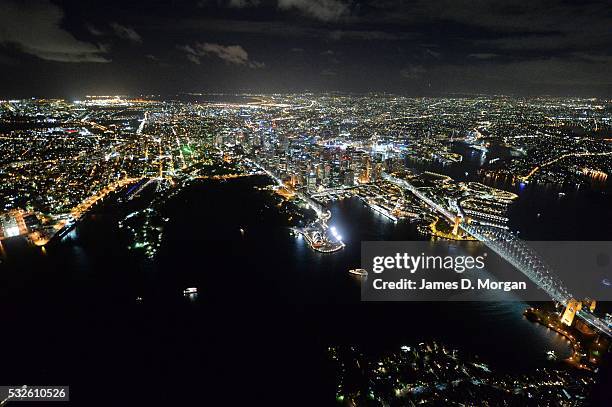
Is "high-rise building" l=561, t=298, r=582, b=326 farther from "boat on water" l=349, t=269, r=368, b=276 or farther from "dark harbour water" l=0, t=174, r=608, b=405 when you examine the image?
"boat on water" l=349, t=269, r=368, b=276

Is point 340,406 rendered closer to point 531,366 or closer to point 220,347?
point 220,347

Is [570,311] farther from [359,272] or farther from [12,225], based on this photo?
[12,225]

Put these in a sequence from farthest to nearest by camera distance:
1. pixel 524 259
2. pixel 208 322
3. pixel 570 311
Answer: pixel 524 259, pixel 208 322, pixel 570 311

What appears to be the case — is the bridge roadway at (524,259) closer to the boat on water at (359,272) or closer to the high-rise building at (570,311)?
the high-rise building at (570,311)

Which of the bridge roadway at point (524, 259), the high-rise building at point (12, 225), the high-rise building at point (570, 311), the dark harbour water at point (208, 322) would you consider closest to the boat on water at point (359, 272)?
the dark harbour water at point (208, 322)

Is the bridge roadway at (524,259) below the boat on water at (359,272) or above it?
above

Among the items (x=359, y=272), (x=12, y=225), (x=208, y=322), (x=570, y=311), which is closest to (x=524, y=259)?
(x=570, y=311)
